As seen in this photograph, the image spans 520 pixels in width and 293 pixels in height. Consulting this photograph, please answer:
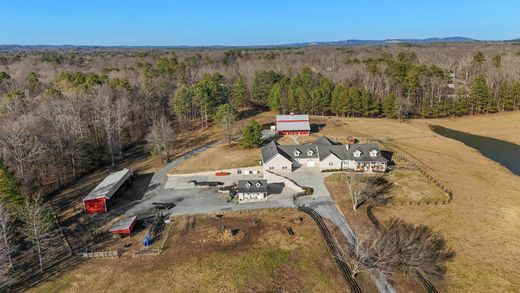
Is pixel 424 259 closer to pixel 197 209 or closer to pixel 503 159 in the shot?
pixel 197 209

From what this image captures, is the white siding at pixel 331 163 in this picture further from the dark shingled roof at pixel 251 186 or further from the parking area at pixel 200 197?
the dark shingled roof at pixel 251 186

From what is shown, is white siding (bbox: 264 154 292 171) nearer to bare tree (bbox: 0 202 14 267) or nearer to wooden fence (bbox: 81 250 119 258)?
wooden fence (bbox: 81 250 119 258)

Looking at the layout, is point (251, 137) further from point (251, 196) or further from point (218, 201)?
point (218, 201)

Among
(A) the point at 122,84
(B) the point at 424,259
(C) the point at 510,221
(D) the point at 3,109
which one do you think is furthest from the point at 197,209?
(A) the point at 122,84

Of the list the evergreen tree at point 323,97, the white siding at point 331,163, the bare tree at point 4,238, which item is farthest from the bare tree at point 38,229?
the evergreen tree at point 323,97

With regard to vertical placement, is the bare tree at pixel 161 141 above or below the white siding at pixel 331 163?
above

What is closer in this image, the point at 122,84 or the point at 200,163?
the point at 200,163

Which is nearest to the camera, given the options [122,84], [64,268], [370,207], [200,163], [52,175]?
[64,268]
